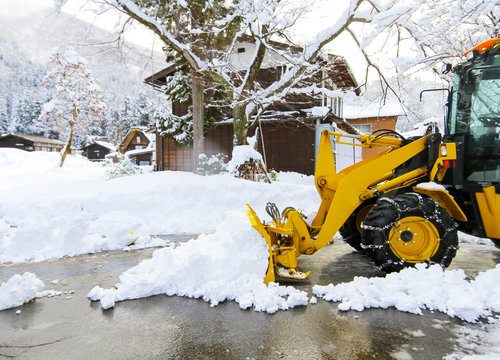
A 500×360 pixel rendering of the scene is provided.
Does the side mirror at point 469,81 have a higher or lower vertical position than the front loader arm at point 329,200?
higher

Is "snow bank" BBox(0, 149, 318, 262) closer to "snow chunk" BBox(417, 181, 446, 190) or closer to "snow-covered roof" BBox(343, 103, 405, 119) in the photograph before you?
"snow chunk" BBox(417, 181, 446, 190)

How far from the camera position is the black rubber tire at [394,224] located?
4383mm

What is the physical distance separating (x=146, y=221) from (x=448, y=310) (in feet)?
20.3

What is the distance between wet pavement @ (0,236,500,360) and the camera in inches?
114

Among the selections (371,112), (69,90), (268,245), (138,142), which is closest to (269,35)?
(268,245)

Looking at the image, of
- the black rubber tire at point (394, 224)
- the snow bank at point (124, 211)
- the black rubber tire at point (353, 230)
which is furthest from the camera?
the snow bank at point (124, 211)

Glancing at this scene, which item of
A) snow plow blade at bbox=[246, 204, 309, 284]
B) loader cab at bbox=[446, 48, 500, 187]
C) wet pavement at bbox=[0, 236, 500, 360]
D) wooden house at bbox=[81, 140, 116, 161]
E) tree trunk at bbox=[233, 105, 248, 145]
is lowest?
wet pavement at bbox=[0, 236, 500, 360]

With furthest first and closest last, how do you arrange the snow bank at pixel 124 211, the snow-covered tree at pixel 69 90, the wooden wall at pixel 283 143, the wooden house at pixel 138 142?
the wooden house at pixel 138 142 < the snow-covered tree at pixel 69 90 < the wooden wall at pixel 283 143 < the snow bank at pixel 124 211

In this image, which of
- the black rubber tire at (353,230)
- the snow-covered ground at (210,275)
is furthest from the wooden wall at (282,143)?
the black rubber tire at (353,230)

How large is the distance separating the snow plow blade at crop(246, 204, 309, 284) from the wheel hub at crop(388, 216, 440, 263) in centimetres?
112

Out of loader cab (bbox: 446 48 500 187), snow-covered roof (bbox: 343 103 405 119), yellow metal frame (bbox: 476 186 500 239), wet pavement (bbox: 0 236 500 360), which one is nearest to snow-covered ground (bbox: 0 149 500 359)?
wet pavement (bbox: 0 236 500 360)

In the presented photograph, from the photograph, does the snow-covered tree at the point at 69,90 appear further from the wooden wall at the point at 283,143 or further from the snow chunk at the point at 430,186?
the snow chunk at the point at 430,186

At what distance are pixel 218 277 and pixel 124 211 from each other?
5.01m

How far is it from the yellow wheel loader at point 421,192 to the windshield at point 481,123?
11 millimetres
